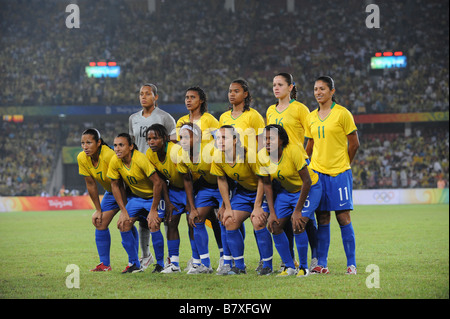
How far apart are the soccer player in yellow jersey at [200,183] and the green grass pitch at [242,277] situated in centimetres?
42

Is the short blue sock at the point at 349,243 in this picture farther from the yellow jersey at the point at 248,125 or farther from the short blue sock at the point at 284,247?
the yellow jersey at the point at 248,125

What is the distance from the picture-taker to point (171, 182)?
293 inches

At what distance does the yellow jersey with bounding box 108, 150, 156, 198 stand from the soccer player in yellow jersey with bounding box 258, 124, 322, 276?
1497 millimetres

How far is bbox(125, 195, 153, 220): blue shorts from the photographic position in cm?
737

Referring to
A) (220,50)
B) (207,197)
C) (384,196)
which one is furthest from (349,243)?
(220,50)

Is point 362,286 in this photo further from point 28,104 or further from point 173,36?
point 173,36

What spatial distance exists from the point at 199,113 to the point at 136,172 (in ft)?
3.72

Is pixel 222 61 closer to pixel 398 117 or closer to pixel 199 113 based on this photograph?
pixel 398 117

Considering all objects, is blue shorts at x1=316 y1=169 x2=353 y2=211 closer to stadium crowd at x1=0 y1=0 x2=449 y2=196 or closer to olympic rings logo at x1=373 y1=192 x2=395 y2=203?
olympic rings logo at x1=373 y1=192 x2=395 y2=203

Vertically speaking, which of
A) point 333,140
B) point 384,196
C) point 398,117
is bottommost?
point 384,196

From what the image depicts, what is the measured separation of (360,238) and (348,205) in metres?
5.40

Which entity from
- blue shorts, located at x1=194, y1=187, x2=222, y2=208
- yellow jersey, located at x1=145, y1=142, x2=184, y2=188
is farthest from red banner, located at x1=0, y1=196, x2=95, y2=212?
blue shorts, located at x1=194, y1=187, x2=222, y2=208

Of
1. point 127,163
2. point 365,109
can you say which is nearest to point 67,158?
point 365,109

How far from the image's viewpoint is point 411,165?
29266 mm
